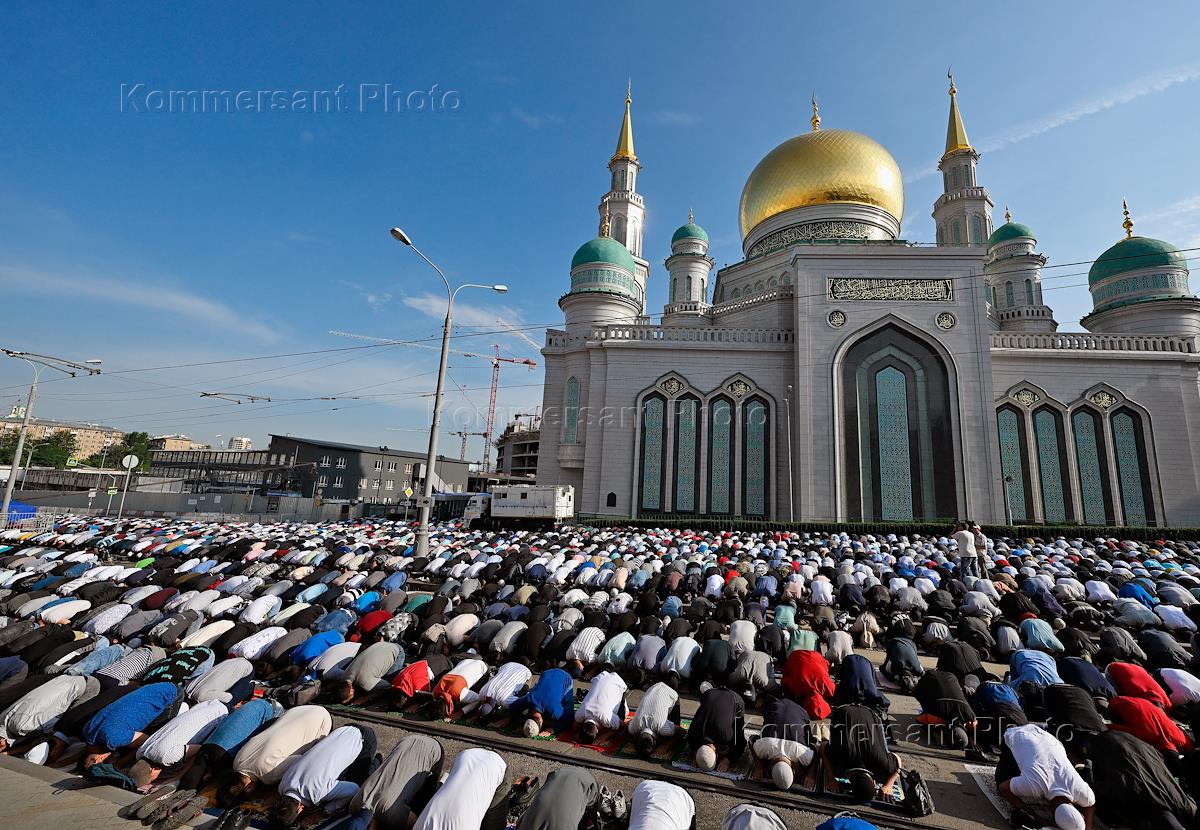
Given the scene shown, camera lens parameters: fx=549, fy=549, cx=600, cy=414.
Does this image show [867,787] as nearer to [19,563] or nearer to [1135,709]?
[1135,709]

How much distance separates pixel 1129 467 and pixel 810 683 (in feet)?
87.4

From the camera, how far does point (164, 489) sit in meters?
40.1

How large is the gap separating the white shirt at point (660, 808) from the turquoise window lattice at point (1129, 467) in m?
28.3

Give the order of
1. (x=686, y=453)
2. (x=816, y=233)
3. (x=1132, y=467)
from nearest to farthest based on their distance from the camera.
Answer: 1. (x=1132, y=467)
2. (x=686, y=453)
3. (x=816, y=233)

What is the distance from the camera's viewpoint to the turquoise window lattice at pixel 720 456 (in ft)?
82.3

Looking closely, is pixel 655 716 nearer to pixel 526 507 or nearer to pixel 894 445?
pixel 526 507

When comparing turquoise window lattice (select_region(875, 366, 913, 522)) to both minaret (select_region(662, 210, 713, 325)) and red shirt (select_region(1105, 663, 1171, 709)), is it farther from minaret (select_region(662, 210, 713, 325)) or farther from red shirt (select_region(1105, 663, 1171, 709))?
red shirt (select_region(1105, 663, 1171, 709))

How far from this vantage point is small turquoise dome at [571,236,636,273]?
30.3 metres

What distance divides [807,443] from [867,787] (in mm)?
20862

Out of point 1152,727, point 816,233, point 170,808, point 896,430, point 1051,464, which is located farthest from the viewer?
point 816,233

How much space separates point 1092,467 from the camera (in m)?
23.5

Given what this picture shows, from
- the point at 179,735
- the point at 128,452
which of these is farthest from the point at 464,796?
the point at 128,452

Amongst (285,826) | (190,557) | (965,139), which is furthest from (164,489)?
(965,139)

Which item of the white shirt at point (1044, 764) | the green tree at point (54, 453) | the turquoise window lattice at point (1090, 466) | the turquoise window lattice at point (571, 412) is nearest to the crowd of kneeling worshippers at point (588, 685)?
the white shirt at point (1044, 764)
